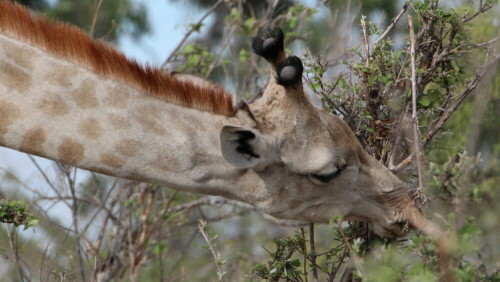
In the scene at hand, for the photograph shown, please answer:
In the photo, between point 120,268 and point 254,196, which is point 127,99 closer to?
point 254,196

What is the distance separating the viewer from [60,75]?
584 cm

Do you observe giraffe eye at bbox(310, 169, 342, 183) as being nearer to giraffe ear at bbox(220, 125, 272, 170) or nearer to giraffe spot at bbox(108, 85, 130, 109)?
giraffe ear at bbox(220, 125, 272, 170)

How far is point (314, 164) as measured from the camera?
6.09 metres

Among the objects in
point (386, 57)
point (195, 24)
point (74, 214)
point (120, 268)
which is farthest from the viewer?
point (195, 24)

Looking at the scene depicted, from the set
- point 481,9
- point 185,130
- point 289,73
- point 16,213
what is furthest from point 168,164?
point 481,9

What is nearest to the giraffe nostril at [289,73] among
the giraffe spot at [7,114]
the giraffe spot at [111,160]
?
the giraffe spot at [111,160]

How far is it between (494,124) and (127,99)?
518 centimetres

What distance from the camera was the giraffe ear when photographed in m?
5.83

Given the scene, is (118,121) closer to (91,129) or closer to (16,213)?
(91,129)

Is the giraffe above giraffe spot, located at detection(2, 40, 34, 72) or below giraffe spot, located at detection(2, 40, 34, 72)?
below

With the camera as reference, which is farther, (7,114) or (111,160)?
(111,160)

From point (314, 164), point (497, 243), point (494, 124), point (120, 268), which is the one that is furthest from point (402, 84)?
point (120, 268)

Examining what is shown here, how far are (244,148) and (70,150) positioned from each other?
1.22 metres

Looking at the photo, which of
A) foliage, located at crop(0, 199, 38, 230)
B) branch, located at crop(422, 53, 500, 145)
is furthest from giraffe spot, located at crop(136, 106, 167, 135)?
branch, located at crop(422, 53, 500, 145)
